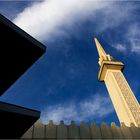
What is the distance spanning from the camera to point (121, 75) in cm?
1523

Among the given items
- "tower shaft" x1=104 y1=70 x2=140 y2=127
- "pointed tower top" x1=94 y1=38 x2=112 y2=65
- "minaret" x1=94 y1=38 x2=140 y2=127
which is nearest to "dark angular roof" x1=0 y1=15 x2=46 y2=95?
"minaret" x1=94 y1=38 x2=140 y2=127

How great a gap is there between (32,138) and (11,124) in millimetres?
3012

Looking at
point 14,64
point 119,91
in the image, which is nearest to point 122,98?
point 119,91

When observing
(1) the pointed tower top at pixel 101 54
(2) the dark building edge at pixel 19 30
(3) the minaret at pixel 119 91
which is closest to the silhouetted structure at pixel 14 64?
(2) the dark building edge at pixel 19 30

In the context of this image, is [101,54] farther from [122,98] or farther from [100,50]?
[122,98]

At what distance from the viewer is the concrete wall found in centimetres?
712

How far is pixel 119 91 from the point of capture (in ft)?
44.5

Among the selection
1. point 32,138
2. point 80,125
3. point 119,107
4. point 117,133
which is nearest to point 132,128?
point 117,133

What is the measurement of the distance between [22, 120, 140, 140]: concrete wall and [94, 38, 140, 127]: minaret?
317 cm

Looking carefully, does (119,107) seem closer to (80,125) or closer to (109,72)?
(109,72)

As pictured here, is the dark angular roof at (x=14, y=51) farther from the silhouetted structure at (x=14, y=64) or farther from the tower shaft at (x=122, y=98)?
the tower shaft at (x=122, y=98)

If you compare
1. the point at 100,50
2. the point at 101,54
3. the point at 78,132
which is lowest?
the point at 78,132

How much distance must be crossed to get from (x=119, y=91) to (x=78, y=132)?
6.86 m

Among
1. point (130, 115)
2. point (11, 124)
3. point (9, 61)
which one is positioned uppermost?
point (130, 115)
